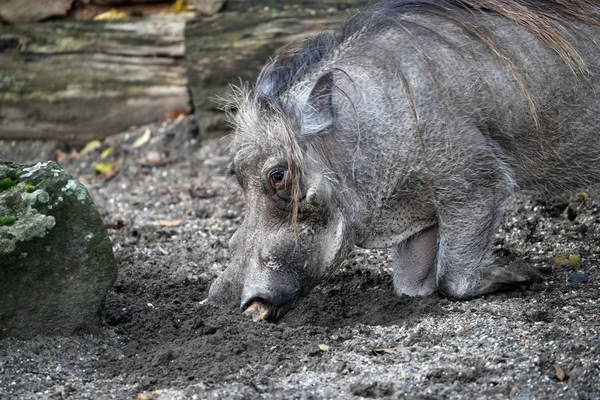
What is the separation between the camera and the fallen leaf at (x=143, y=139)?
6.89 m

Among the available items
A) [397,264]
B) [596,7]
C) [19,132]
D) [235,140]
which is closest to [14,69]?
[19,132]

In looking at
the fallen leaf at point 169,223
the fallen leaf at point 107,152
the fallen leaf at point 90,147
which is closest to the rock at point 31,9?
the fallen leaf at point 90,147

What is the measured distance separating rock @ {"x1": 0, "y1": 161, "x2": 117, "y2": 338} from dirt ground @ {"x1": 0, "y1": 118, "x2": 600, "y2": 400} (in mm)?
107

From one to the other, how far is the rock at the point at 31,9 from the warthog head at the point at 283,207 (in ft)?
11.7

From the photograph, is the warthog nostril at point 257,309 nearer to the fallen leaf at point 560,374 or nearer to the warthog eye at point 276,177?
the warthog eye at point 276,177

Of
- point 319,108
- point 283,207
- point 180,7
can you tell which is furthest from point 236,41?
point 283,207

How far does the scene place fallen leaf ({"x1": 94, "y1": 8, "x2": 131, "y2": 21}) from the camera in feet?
22.8

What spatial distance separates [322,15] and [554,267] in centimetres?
263

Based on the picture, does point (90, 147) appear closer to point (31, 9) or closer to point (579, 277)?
point (31, 9)

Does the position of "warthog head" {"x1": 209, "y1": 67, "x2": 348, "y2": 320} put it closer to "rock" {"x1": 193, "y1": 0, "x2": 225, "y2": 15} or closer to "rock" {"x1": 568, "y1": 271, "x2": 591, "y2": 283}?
"rock" {"x1": 568, "y1": 271, "x2": 591, "y2": 283}

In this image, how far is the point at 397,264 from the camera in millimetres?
4281

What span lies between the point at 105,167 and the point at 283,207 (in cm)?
327

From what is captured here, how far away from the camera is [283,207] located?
12.5 ft

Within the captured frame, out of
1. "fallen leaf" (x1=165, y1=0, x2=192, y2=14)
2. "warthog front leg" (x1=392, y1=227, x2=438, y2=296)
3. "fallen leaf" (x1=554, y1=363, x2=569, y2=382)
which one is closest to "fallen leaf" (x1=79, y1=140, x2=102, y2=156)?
"fallen leaf" (x1=165, y1=0, x2=192, y2=14)
